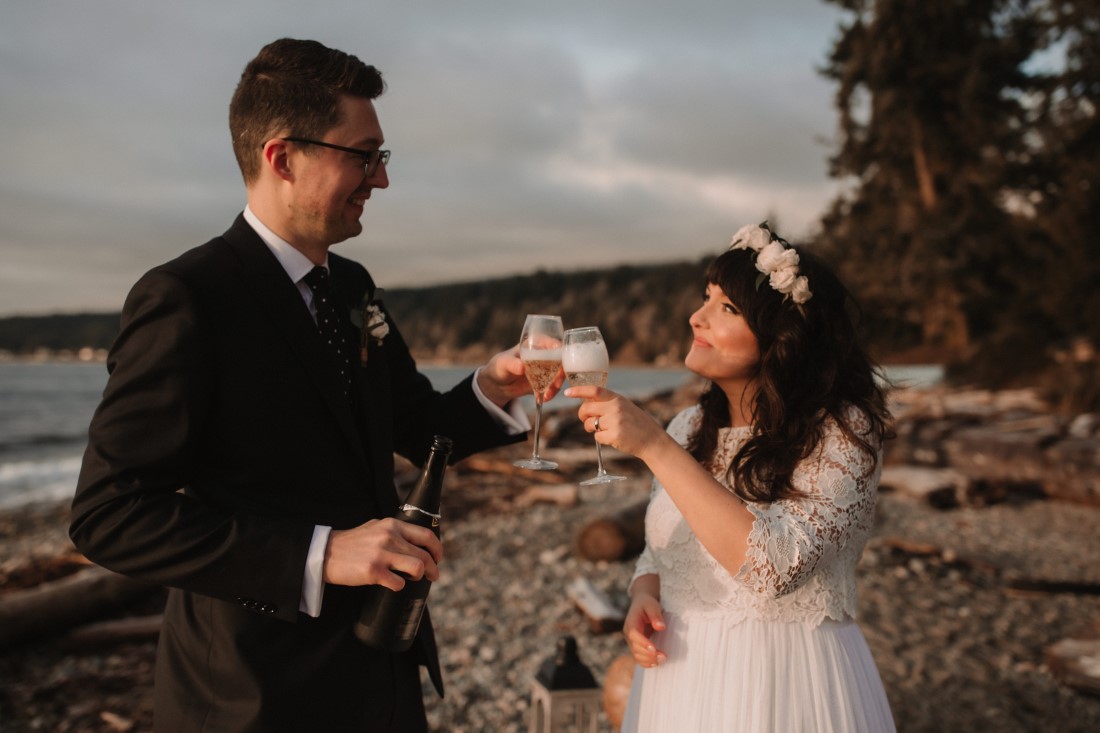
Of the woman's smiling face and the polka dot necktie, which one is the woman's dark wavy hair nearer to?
the woman's smiling face

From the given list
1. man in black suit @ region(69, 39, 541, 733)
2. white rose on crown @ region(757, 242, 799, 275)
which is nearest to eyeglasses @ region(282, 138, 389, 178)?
man in black suit @ region(69, 39, 541, 733)

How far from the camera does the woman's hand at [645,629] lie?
2.56 m

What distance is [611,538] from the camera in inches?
310

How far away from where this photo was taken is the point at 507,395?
284cm

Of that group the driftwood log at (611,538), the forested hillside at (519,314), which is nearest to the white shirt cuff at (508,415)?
the driftwood log at (611,538)

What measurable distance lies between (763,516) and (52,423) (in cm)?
3498

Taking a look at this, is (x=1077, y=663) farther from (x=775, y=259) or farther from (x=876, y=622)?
(x=775, y=259)

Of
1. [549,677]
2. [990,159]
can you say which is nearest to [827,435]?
[549,677]

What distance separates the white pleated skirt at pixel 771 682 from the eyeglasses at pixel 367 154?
1.86 metres

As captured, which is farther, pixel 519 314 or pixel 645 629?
pixel 519 314

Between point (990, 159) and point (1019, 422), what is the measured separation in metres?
14.4

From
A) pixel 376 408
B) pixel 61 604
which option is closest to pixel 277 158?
pixel 376 408

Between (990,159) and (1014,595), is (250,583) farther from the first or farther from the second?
(990,159)

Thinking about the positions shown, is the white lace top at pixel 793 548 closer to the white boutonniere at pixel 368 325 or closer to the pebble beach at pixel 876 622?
the white boutonniere at pixel 368 325
